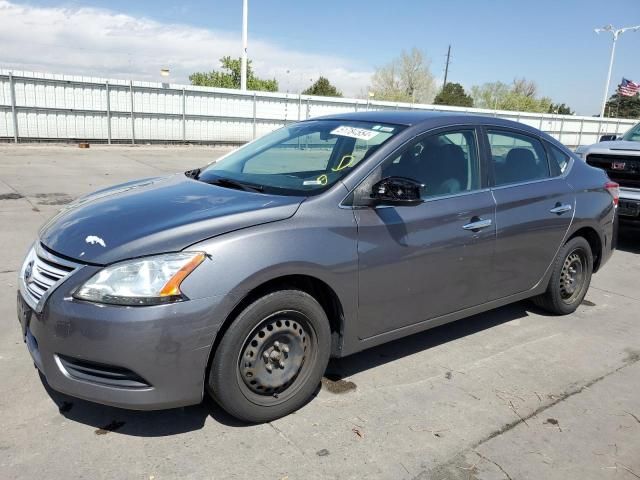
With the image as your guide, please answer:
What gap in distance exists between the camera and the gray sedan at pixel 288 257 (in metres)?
2.60

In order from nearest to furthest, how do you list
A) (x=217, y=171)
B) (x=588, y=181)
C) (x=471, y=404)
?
(x=471, y=404) → (x=217, y=171) → (x=588, y=181)

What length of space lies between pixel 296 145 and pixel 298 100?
2003cm

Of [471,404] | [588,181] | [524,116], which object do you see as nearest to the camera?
[471,404]

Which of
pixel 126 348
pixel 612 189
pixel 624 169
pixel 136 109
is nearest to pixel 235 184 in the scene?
pixel 126 348

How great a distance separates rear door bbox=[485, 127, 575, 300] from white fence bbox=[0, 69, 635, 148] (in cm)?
1736

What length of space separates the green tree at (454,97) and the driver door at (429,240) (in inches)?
2099

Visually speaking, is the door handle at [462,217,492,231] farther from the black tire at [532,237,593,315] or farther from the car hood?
the car hood

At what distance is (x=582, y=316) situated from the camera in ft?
16.8

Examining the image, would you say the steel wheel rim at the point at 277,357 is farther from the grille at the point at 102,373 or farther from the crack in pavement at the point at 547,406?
the crack in pavement at the point at 547,406

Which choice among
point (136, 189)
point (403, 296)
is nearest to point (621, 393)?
point (403, 296)

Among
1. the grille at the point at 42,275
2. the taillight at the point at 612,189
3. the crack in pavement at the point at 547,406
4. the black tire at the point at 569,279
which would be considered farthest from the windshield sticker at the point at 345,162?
the taillight at the point at 612,189

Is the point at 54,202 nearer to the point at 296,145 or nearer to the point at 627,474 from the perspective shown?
the point at 296,145

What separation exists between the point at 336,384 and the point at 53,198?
7.39m

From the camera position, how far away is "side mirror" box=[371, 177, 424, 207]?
3.21 meters
